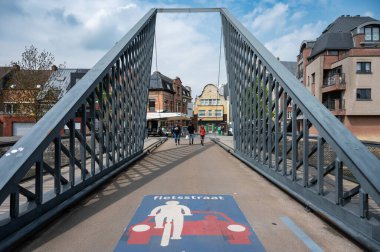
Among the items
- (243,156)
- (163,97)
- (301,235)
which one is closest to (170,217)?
(301,235)

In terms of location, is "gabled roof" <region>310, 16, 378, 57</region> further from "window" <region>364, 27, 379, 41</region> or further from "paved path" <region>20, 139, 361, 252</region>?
"paved path" <region>20, 139, 361, 252</region>

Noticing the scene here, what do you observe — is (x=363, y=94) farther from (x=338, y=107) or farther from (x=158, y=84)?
(x=158, y=84)

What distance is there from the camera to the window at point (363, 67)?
35531 millimetres

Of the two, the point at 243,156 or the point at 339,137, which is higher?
the point at 339,137

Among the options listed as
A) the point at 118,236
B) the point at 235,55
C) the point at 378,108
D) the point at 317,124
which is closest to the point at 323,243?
the point at 317,124

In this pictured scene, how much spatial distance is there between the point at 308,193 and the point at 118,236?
356 cm

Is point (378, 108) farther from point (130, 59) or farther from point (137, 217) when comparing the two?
point (137, 217)

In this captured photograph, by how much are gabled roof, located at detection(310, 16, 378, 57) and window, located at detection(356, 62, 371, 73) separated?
13.7ft

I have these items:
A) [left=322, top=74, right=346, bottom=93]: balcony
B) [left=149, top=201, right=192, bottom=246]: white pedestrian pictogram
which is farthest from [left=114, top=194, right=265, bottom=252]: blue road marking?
[left=322, top=74, right=346, bottom=93]: balcony

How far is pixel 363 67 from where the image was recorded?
1401 inches

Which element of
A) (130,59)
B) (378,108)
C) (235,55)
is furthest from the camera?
(378,108)

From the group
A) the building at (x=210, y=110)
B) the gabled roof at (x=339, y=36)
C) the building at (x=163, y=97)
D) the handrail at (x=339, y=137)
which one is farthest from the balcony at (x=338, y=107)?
the building at (x=210, y=110)

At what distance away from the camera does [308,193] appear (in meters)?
5.64

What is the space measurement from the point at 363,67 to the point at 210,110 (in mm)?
39370
